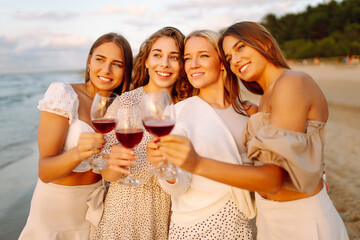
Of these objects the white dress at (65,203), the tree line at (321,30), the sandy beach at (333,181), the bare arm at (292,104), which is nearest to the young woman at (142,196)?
the white dress at (65,203)

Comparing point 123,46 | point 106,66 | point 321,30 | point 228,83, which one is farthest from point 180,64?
point 321,30

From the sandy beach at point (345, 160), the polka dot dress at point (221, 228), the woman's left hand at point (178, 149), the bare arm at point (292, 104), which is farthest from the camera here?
the sandy beach at point (345, 160)

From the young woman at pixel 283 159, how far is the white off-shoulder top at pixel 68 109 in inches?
65.8

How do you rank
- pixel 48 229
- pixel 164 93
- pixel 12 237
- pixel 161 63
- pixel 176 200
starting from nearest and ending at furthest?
pixel 164 93, pixel 176 200, pixel 48 229, pixel 161 63, pixel 12 237

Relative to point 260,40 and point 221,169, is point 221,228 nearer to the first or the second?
point 221,169

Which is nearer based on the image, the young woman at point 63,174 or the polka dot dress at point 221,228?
the polka dot dress at point 221,228

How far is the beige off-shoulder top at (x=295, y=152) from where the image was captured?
6.75 ft

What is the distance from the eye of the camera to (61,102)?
3121 mm

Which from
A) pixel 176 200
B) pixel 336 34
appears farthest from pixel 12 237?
pixel 336 34

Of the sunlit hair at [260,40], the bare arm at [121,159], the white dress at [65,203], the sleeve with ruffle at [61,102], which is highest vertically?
the sunlit hair at [260,40]

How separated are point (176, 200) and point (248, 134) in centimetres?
98

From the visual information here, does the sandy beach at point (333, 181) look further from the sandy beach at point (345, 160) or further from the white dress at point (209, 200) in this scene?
the white dress at point (209, 200)

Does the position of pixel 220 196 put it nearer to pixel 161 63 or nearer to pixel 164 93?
pixel 164 93

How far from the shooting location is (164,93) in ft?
6.64
